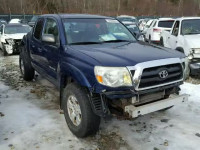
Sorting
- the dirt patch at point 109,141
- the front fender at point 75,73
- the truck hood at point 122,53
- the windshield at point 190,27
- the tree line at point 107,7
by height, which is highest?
the tree line at point 107,7

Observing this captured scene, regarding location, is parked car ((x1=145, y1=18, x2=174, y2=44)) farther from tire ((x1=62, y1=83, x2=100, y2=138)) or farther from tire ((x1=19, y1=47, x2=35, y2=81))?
tire ((x1=62, y1=83, x2=100, y2=138))

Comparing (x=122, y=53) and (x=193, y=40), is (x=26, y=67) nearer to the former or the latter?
(x=122, y=53)

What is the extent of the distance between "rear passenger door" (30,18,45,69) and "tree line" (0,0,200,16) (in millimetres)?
38046

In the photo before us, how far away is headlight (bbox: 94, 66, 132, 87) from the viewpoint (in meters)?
3.36

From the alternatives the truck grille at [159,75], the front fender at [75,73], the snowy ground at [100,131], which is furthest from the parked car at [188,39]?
the front fender at [75,73]

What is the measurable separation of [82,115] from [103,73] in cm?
71

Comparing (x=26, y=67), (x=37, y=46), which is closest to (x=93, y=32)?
(x=37, y=46)

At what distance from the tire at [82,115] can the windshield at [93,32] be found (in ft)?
3.03

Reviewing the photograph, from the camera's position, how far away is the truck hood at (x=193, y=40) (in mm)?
7164

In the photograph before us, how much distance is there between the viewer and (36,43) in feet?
18.2

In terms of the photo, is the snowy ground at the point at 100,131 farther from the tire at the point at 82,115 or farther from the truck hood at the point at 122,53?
the truck hood at the point at 122,53

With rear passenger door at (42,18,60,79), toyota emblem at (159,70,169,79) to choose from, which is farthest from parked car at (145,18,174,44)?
toyota emblem at (159,70,169,79)

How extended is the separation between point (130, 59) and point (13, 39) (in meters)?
9.20

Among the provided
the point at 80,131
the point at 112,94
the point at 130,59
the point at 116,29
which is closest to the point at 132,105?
the point at 112,94
